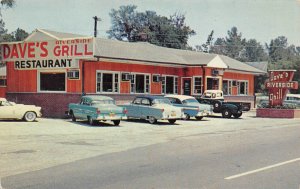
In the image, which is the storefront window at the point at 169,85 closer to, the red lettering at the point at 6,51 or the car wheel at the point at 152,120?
the car wheel at the point at 152,120

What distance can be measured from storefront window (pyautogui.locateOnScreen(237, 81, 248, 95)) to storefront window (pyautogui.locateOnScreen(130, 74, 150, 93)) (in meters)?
13.1

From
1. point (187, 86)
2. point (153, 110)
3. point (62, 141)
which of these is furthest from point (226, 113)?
point (62, 141)

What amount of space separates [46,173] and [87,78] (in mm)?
19277

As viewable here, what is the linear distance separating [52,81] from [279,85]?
55.9 ft

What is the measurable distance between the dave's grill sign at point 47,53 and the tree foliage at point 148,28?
46.9 metres

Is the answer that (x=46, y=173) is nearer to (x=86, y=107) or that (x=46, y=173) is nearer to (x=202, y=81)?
(x=86, y=107)

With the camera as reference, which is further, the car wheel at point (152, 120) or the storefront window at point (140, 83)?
the storefront window at point (140, 83)

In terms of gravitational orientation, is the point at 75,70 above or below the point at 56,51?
below

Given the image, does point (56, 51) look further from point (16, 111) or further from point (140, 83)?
point (140, 83)

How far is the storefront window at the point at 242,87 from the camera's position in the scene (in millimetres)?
43438

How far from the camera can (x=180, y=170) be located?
9875mm

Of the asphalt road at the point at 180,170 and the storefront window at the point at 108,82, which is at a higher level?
the storefront window at the point at 108,82

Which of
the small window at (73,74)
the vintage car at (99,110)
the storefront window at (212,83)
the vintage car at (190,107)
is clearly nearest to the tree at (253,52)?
the storefront window at (212,83)

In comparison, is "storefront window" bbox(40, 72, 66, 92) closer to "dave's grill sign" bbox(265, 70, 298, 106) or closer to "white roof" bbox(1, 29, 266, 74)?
"white roof" bbox(1, 29, 266, 74)
